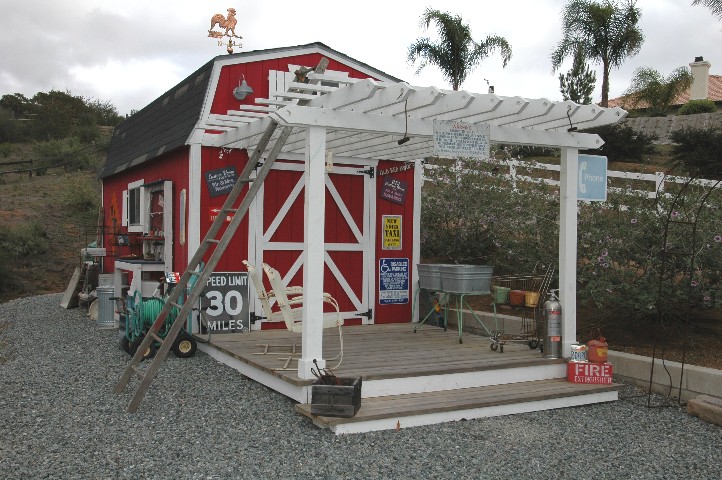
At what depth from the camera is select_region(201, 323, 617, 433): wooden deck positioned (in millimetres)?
5008

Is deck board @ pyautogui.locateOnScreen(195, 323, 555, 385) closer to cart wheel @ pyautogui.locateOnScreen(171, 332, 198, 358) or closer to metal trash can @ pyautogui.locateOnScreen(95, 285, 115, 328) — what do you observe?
cart wheel @ pyautogui.locateOnScreen(171, 332, 198, 358)

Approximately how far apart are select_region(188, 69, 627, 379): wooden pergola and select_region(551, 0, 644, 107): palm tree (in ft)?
66.1

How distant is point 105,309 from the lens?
9281 millimetres

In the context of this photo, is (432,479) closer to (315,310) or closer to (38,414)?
(315,310)

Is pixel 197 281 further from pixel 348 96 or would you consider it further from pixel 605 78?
pixel 605 78

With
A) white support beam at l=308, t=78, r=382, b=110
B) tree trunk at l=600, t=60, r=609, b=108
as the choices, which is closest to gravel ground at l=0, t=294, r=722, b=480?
white support beam at l=308, t=78, r=382, b=110

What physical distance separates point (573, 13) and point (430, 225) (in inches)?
696

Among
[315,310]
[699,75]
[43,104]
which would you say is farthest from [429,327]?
[43,104]

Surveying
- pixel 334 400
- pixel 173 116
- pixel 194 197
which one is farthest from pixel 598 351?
pixel 173 116

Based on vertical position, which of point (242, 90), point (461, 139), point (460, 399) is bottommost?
point (460, 399)

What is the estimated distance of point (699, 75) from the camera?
1282 inches

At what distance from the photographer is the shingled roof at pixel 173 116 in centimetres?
780

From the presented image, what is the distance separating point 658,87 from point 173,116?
27.8 metres

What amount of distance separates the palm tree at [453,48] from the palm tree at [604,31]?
10.2ft
